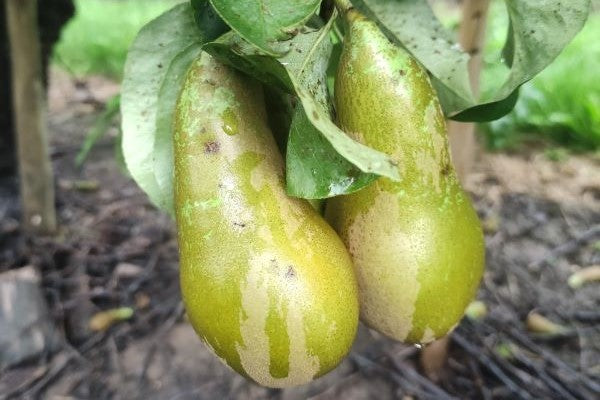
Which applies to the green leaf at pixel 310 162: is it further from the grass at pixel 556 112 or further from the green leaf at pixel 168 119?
the grass at pixel 556 112

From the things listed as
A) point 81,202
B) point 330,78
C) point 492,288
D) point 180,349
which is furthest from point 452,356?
point 81,202

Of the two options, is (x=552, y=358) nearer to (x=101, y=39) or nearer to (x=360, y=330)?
(x=360, y=330)

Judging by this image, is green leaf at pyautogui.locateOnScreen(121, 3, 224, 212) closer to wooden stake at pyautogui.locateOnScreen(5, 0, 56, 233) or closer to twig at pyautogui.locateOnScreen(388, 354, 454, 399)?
twig at pyautogui.locateOnScreen(388, 354, 454, 399)

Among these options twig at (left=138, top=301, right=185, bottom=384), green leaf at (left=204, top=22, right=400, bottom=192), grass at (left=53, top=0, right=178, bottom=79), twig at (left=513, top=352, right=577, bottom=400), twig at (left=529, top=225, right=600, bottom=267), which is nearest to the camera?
green leaf at (left=204, top=22, right=400, bottom=192)

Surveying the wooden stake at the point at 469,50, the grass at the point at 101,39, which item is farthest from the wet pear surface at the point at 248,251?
the grass at the point at 101,39

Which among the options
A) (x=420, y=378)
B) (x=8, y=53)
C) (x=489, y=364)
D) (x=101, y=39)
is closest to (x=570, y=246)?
(x=489, y=364)

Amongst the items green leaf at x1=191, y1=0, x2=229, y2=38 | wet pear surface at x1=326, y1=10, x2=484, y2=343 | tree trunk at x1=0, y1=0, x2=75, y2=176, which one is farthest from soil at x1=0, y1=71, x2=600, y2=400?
green leaf at x1=191, y1=0, x2=229, y2=38
